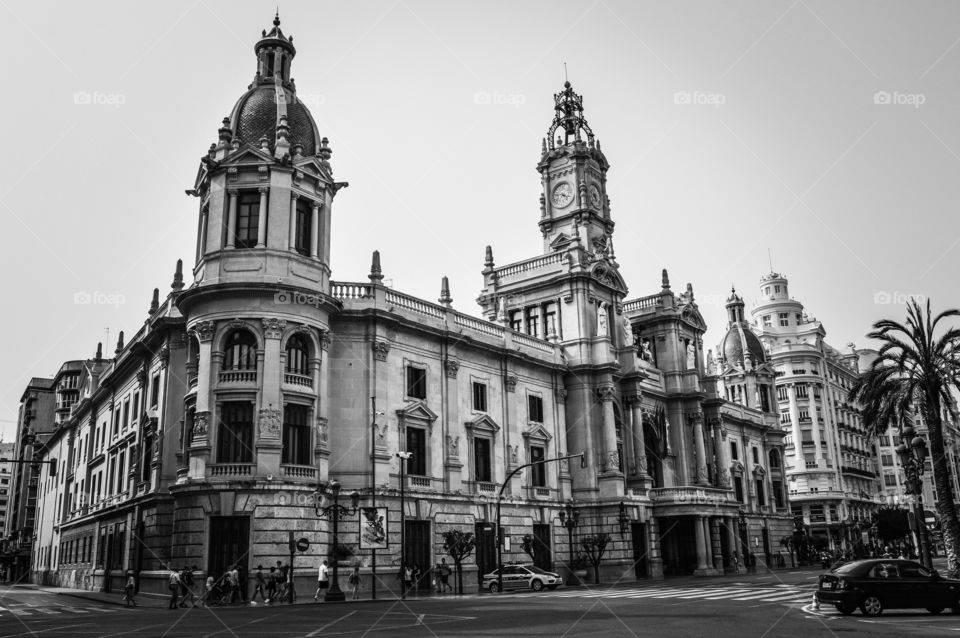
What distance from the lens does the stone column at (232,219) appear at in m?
39.1

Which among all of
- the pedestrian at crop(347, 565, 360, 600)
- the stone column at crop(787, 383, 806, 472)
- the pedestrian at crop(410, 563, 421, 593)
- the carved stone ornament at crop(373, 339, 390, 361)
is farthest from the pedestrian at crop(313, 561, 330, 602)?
the stone column at crop(787, 383, 806, 472)

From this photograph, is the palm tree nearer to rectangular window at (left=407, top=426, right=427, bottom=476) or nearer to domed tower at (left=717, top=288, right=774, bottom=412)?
rectangular window at (left=407, top=426, right=427, bottom=476)

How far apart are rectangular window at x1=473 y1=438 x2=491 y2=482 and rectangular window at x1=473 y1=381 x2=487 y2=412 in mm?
1921

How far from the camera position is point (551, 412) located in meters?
54.7

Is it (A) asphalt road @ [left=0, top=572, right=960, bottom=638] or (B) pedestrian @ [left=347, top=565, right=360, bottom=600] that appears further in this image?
(B) pedestrian @ [left=347, top=565, right=360, bottom=600]

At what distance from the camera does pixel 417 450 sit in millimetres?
43906

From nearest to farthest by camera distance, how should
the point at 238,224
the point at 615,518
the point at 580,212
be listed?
the point at 238,224 → the point at 615,518 → the point at 580,212

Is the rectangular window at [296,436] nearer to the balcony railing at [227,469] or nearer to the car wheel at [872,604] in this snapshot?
the balcony railing at [227,469]

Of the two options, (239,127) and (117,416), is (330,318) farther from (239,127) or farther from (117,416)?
(117,416)

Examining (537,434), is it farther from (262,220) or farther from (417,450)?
(262,220)

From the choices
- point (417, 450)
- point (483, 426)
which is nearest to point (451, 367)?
point (483, 426)

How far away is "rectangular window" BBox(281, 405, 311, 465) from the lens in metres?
37.4

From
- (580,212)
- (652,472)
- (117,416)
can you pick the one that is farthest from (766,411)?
(117,416)

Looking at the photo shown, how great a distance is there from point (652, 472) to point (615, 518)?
40.1ft
